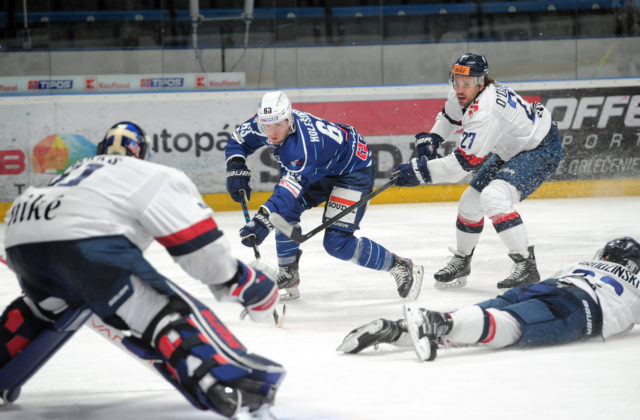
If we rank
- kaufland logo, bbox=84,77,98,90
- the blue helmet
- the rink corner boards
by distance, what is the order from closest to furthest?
the blue helmet
kaufland logo, bbox=84,77,98,90
the rink corner boards

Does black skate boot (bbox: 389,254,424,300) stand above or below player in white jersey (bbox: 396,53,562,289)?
below

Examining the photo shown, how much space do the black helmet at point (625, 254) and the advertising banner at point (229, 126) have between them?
4924 mm

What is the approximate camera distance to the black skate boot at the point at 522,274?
171 inches

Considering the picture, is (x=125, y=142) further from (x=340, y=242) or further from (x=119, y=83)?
(x=119, y=83)

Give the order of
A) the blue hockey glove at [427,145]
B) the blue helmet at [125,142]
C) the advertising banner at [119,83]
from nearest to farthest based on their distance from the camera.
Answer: the blue helmet at [125,142]
the blue hockey glove at [427,145]
the advertising banner at [119,83]

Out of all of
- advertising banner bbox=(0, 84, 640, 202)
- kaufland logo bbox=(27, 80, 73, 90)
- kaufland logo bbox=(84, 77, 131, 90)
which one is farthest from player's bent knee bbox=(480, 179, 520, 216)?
kaufland logo bbox=(27, 80, 73, 90)

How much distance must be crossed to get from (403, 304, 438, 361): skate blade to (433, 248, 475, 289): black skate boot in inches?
66.4

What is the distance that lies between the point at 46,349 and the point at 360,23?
21.4 ft

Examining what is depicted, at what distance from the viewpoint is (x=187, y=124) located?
7887mm

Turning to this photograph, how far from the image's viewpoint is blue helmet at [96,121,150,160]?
234 cm

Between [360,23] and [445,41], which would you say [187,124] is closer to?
[360,23]

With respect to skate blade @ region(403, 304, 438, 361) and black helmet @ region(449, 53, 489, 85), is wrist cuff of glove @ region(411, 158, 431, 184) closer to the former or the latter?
black helmet @ region(449, 53, 489, 85)

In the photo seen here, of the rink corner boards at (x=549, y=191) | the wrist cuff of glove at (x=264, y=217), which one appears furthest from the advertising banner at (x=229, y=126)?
the wrist cuff of glove at (x=264, y=217)

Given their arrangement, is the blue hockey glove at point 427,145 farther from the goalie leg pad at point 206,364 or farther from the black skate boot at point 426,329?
the goalie leg pad at point 206,364
